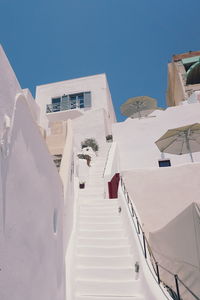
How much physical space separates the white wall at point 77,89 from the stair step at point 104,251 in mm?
17766

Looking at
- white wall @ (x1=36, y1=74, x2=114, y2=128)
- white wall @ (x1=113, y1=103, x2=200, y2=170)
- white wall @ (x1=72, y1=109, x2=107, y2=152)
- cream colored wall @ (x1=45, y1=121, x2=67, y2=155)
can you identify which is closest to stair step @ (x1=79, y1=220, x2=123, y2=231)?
cream colored wall @ (x1=45, y1=121, x2=67, y2=155)

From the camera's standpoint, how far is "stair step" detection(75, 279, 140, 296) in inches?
149

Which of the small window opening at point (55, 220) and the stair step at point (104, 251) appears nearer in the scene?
the small window opening at point (55, 220)

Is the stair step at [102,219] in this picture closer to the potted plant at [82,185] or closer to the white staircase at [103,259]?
the white staircase at [103,259]

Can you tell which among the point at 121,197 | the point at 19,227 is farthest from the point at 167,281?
the point at 19,227

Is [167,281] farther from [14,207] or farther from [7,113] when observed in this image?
[7,113]

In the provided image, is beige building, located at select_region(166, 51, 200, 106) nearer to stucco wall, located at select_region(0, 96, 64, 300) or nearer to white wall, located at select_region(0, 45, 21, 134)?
stucco wall, located at select_region(0, 96, 64, 300)

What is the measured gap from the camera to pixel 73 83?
23078 mm

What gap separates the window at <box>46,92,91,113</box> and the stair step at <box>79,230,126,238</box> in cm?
1638

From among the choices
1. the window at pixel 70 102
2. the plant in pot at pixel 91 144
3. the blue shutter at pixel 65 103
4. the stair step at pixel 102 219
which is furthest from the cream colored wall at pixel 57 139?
the blue shutter at pixel 65 103

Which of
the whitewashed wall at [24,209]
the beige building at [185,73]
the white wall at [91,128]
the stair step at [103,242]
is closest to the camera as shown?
the whitewashed wall at [24,209]

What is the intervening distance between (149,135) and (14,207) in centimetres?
1154

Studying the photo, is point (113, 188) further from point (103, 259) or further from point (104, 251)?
point (103, 259)

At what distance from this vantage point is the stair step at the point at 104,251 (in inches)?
183
